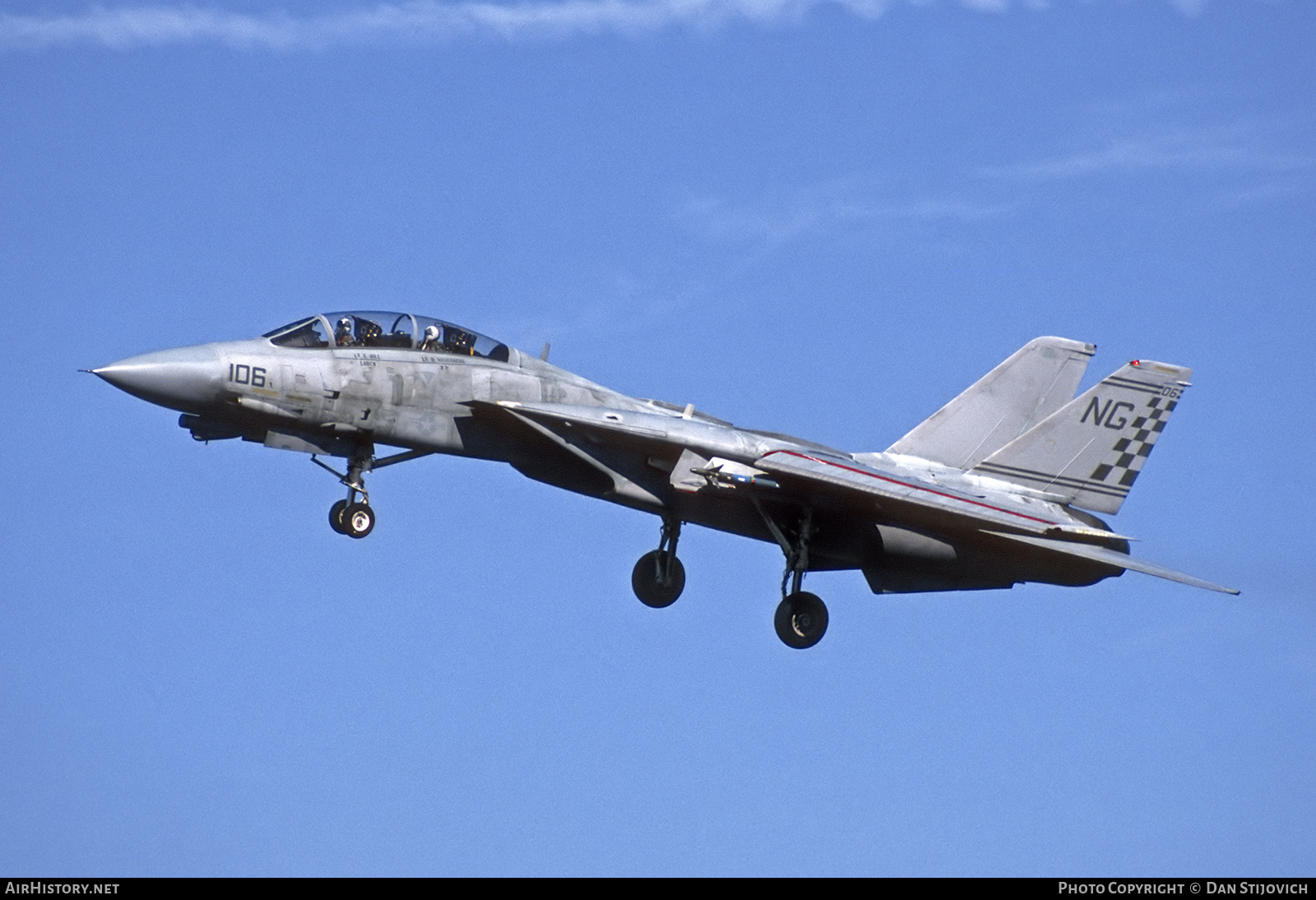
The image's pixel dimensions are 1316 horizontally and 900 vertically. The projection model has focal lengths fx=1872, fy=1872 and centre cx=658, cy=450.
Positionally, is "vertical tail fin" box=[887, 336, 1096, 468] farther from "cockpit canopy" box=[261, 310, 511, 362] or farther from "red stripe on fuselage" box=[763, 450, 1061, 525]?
"cockpit canopy" box=[261, 310, 511, 362]

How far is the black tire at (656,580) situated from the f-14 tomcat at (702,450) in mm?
27

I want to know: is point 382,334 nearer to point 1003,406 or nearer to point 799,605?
point 799,605

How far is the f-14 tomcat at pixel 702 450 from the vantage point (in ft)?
81.4

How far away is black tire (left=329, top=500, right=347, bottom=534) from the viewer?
2509 cm

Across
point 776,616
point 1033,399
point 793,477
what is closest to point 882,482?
point 793,477

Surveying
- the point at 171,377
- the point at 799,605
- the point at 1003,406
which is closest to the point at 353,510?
the point at 171,377

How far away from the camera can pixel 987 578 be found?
27.2m

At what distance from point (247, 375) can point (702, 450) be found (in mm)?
6128

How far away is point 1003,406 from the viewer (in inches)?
1136

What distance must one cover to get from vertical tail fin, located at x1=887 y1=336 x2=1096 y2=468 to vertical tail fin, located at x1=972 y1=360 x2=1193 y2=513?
1.17 meters

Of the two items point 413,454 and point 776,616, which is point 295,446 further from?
point 776,616
